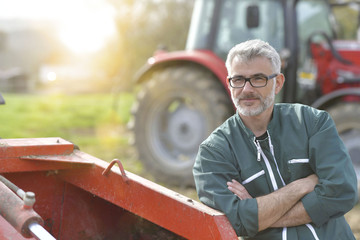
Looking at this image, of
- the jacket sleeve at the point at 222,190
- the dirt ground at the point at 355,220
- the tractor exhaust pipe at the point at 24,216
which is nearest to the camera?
the tractor exhaust pipe at the point at 24,216

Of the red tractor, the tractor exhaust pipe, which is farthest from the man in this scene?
the red tractor

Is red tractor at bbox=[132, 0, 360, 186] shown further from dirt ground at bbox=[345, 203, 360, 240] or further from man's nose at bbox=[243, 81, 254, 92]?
man's nose at bbox=[243, 81, 254, 92]

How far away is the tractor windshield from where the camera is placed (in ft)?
15.4

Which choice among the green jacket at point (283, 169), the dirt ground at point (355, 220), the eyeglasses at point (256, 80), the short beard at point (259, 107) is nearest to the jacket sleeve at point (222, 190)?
the green jacket at point (283, 169)

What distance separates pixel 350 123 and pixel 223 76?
4.03ft

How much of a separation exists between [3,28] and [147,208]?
103 ft

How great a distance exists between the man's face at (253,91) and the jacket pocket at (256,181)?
239 mm

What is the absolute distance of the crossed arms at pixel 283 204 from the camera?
1.85 m

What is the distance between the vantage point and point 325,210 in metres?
1.86

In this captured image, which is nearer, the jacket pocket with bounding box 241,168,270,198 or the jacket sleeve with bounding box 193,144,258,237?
the jacket sleeve with bounding box 193,144,258,237

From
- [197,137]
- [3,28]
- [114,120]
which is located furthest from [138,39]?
[3,28]

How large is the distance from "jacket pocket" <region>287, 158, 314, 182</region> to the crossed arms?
0.04m

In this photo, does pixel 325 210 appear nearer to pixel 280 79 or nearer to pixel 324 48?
pixel 280 79

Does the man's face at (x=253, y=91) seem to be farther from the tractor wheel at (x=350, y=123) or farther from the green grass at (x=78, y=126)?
the green grass at (x=78, y=126)
